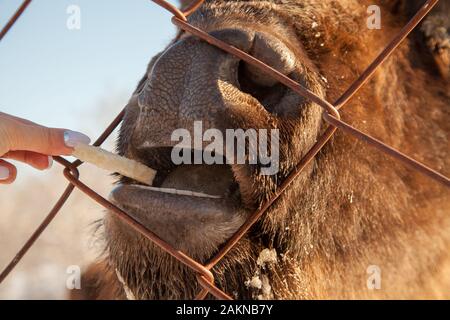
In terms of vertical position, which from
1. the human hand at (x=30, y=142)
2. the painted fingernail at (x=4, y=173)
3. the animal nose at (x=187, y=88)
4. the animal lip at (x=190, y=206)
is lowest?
the animal lip at (x=190, y=206)

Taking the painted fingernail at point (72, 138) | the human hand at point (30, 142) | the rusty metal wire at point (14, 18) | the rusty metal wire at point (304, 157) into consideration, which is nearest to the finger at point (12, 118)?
the human hand at point (30, 142)

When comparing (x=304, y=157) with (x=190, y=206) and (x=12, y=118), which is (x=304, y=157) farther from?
(x=12, y=118)

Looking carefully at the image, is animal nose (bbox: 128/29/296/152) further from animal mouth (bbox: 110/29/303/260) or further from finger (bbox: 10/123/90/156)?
finger (bbox: 10/123/90/156)

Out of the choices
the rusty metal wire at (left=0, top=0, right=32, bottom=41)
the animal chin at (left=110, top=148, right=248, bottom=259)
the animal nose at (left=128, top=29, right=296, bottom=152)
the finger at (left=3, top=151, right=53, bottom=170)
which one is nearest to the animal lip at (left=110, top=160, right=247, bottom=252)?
the animal chin at (left=110, top=148, right=248, bottom=259)

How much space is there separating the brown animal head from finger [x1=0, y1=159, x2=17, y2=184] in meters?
0.33

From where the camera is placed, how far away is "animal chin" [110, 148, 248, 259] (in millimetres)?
1883

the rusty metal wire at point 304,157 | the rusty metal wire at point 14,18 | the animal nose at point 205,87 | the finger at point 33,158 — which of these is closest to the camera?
the rusty metal wire at point 304,157

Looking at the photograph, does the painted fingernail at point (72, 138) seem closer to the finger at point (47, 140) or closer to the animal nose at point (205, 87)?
the finger at point (47, 140)

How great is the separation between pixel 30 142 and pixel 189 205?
1.67 ft

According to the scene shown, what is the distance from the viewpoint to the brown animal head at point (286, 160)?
1908 millimetres

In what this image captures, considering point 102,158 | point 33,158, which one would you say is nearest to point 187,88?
point 102,158
